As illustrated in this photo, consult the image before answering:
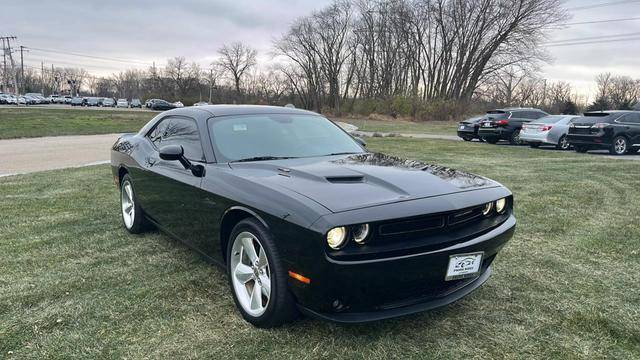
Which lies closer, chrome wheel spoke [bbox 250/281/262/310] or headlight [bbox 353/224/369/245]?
headlight [bbox 353/224/369/245]

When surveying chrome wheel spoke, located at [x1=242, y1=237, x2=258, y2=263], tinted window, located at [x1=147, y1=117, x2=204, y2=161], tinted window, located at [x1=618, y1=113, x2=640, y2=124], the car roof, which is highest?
tinted window, located at [x1=618, y1=113, x2=640, y2=124]

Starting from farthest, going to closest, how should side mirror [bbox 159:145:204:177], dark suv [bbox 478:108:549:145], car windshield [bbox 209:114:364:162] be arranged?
1. dark suv [bbox 478:108:549:145]
2. car windshield [bbox 209:114:364:162]
3. side mirror [bbox 159:145:204:177]

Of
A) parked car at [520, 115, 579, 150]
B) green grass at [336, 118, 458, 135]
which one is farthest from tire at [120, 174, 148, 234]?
green grass at [336, 118, 458, 135]

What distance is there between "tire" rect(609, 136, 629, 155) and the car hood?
13592 mm

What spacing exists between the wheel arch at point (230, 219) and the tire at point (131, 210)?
6.20 ft

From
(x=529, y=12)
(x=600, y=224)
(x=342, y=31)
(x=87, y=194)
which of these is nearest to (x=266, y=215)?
(x=600, y=224)

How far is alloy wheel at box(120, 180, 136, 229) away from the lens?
500cm

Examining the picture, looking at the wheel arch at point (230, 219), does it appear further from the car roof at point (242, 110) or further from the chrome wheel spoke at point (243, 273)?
the car roof at point (242, 110)

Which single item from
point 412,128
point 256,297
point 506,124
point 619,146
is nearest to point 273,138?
point 256,297

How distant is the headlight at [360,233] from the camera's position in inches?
95.9

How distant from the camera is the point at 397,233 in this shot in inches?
98.5

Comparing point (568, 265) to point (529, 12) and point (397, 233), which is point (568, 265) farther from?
point (529, 12)

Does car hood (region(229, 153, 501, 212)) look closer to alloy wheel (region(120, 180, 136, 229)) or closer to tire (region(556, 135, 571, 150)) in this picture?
alloy wheel (region(120, 180, 136, 229))

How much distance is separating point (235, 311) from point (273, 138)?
1.42 metres
